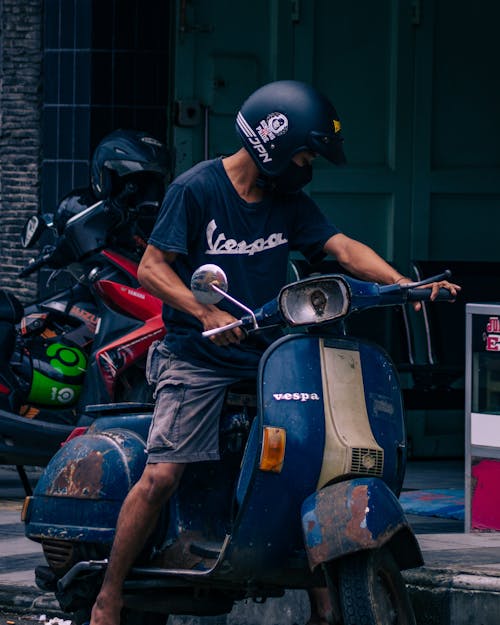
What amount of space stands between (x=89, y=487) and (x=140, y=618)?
1.61 feet

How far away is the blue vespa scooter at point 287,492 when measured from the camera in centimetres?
480

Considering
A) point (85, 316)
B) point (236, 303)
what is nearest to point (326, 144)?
point (236, 303)

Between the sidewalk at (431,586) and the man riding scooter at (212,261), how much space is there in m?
0.74

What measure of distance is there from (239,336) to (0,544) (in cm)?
267

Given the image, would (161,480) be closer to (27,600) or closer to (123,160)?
(27,600)

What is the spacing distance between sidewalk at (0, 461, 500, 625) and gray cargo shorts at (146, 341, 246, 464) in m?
1.13

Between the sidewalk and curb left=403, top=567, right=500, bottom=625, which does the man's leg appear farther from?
curb left=403, top=567, right=500, bottom=625

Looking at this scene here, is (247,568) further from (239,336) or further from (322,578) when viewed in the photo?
(239,336)

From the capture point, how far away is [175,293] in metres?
5.08

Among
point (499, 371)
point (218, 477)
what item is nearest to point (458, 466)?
point (499, 371)

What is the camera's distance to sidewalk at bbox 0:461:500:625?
5.75m

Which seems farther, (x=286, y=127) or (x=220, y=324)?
(x=286, y=127)

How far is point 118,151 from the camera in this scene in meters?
8.16

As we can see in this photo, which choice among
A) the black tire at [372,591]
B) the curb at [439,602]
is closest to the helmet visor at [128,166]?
the curb at [439,602]
